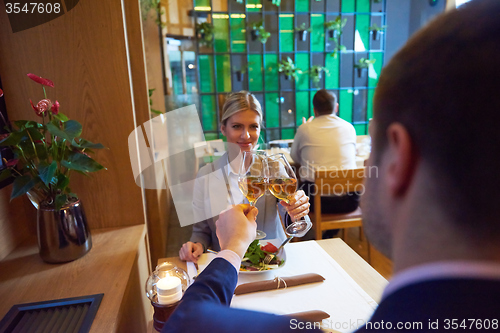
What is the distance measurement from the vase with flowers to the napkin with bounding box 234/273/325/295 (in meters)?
0.64

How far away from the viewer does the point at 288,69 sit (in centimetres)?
564

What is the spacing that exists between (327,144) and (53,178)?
215 centimetres

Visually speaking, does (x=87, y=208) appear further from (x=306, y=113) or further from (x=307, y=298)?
(x=306, y=113)

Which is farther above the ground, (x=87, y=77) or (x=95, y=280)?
(x=87, y=77)

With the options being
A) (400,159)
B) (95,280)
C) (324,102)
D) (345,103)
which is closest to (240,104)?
(95,280)

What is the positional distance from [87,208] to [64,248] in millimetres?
366

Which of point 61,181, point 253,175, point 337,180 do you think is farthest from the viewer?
point 337,180

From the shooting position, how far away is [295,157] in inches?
118

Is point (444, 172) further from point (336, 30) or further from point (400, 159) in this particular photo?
point (336, 30)

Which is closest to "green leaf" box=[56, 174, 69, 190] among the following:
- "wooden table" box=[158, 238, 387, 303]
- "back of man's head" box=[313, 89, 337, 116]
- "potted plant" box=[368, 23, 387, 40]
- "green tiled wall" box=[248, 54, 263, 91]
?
"wooden table" box=[158, 238, 387, 303]

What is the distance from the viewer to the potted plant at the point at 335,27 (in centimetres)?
561

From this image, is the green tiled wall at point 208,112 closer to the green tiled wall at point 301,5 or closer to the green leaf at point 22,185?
the green tiled wall at point 301,5

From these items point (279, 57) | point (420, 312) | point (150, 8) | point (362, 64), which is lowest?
point (420, 312)

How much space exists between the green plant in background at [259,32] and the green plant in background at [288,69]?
1.65 feet
